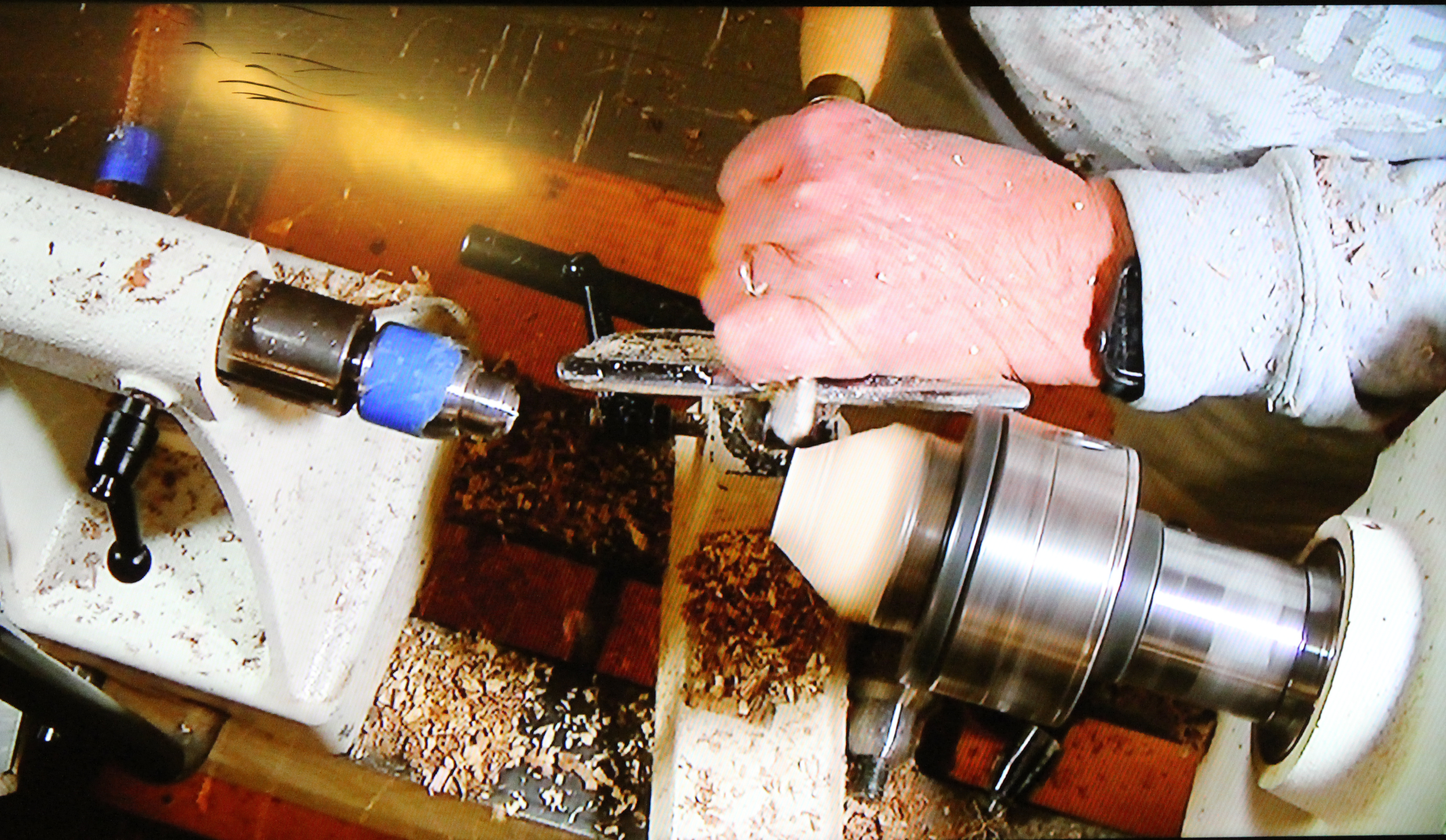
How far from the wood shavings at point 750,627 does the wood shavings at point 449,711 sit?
0.29 m

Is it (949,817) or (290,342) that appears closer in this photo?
(290,342)

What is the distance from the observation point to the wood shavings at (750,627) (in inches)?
32.0

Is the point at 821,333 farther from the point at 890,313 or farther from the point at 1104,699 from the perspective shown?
the point at 1104,699

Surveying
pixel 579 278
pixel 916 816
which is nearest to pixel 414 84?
pixel 579 278

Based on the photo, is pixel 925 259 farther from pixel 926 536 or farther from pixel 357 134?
pixel 357 134

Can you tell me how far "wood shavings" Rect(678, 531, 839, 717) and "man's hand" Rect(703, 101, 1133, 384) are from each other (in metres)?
0.21

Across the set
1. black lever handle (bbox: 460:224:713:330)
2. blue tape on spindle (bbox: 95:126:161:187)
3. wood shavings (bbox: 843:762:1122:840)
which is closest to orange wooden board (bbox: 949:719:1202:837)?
wood shavings (bbox: 843:762:1122:840)

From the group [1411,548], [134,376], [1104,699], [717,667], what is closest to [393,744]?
[717,667]

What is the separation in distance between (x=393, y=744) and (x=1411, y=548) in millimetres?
981

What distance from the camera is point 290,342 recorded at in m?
0.61

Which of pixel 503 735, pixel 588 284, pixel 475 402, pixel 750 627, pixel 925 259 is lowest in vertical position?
pixel 503 735

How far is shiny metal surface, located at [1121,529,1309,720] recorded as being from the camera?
633 millimetres

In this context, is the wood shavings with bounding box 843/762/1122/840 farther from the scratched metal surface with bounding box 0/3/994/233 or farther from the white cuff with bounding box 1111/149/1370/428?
the scratched metal surface with bounding box 0/3/994/233

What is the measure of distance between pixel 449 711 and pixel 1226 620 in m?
0.81
